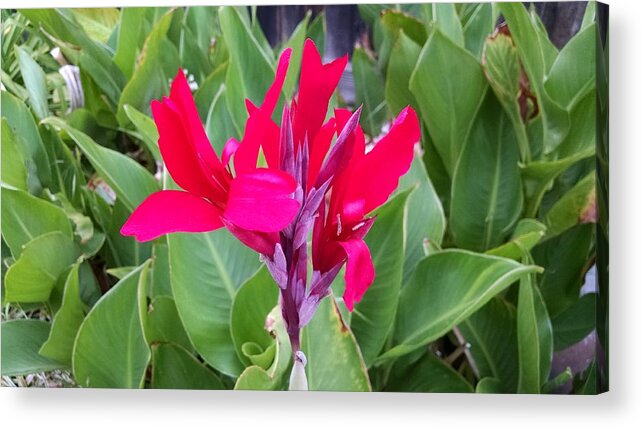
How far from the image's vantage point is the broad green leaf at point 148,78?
1.30 meters

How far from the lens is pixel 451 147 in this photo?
1.26 metres

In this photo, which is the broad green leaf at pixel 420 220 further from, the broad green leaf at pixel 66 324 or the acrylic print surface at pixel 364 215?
the broad green leaf at pixel 66 324

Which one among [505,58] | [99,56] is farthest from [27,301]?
[505,58]

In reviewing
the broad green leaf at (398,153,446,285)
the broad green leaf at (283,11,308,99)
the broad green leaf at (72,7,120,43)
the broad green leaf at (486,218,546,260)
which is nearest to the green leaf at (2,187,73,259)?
the broad green leaf at (72,7,120,43)

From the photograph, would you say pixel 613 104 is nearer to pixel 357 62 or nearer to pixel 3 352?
pixel 357 62

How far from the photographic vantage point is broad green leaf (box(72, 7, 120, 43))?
131cm

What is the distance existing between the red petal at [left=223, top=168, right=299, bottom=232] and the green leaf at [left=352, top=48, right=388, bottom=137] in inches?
11.1

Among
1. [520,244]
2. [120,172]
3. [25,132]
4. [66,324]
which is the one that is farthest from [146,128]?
[520,244]

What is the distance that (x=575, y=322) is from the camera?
121 cm

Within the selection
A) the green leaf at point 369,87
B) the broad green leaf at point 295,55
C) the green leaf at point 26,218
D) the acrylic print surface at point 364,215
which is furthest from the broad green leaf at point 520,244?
the green leaf at point 26,218

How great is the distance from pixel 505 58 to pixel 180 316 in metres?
0.51

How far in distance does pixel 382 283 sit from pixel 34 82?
1.72 ft

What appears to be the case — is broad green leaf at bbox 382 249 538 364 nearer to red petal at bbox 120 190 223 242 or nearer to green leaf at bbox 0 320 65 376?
red petal at bbox 120 190 223 242

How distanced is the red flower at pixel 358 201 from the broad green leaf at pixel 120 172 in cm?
29
